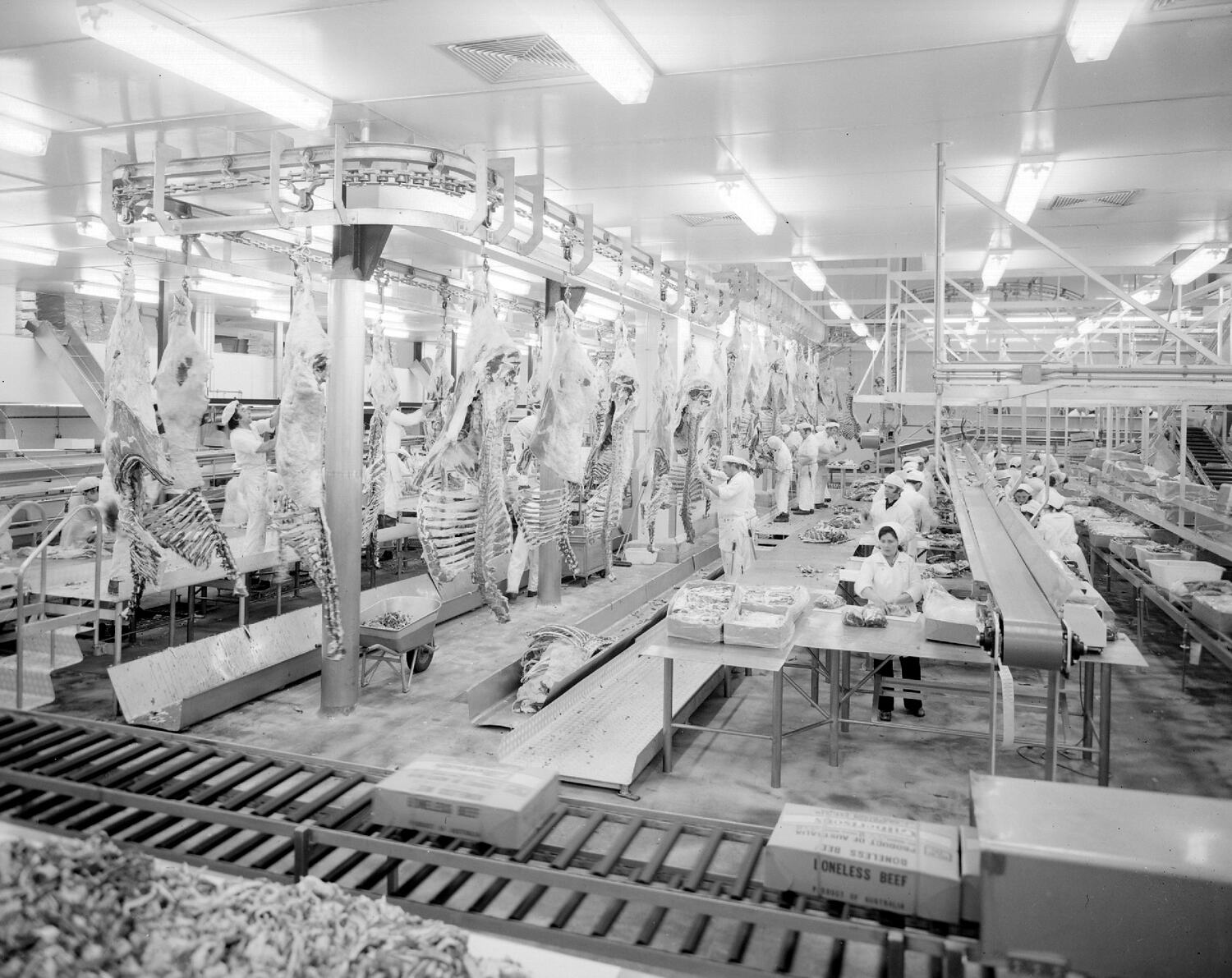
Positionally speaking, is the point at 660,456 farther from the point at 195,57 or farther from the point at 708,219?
the point at 195,57

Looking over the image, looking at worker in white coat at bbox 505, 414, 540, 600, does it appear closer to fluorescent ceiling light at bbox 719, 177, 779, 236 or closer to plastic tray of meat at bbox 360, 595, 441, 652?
plastic tray of meat at bbox 360, 595, 441, 652

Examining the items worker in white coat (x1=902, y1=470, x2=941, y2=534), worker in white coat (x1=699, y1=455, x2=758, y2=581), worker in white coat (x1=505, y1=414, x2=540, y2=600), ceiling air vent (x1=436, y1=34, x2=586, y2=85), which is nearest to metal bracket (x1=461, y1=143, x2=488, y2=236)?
ceiling air vent (x1=436, y1=34, x2=586, y2=85)

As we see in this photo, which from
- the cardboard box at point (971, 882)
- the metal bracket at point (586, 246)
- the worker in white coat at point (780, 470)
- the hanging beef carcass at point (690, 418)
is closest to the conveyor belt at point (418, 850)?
the cardboard box at point (971, 882)

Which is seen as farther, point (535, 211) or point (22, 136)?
point (535, 211)

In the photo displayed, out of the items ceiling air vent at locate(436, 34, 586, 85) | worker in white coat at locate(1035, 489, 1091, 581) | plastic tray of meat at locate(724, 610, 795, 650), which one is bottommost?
plastic tray of meat at locate(724, 610, 795, 650)

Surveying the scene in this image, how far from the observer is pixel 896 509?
34.2 feet

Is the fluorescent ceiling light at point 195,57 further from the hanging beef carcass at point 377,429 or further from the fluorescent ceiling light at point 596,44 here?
the hanging beef carcass at point 377,429

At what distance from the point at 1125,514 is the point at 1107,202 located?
379 inches

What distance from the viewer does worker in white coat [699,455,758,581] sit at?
36.5 feet

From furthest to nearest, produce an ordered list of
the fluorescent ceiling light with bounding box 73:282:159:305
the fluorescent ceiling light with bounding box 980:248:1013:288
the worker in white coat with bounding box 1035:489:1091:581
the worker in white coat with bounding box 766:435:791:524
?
the worker in white coat with bounding box 766:435:791:524
the fluorescent ceiling light with bounding box 73:282:159:305
the fluorescent ceiling light with bounding box 980:248:1013:288
the worker in white coat with bounding box 1035:489:1091:581

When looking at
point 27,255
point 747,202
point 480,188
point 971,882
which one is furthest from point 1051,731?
point 27,255

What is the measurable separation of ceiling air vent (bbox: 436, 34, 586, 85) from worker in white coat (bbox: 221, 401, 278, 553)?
5019mm

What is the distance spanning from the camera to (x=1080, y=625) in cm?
568

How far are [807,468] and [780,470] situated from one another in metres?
2.33
